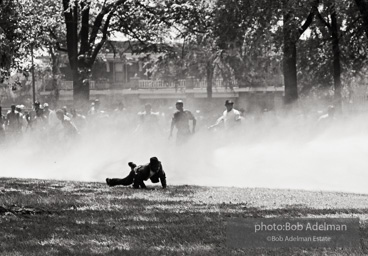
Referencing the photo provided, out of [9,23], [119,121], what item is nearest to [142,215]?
[9,23]

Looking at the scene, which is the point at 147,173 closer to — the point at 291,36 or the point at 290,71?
the point at 291,36

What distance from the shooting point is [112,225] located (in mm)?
10242

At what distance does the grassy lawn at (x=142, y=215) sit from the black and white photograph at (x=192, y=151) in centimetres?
2

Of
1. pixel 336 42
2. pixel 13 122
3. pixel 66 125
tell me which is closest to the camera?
pixel 66 125

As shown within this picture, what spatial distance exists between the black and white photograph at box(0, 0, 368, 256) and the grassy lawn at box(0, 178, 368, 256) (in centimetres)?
2

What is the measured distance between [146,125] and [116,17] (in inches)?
327

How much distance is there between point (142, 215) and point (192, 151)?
42.8 feet

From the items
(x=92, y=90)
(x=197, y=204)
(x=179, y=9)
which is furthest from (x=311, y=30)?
(x=92, y=90)

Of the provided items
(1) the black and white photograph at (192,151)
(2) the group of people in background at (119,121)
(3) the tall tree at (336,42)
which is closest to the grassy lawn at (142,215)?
(1) the black and white photograph at (192,151)

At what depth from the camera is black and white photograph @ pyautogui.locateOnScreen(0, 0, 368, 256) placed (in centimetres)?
940

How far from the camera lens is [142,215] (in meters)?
11.4

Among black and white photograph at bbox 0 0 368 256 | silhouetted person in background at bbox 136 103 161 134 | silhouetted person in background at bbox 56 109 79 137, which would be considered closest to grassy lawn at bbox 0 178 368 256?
black and white photograph at bbox 0 0 368 256

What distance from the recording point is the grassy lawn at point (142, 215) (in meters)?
8.49

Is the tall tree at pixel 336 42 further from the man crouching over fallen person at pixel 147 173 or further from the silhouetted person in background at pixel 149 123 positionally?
the man crouching over fallen person at pixel 147 173
